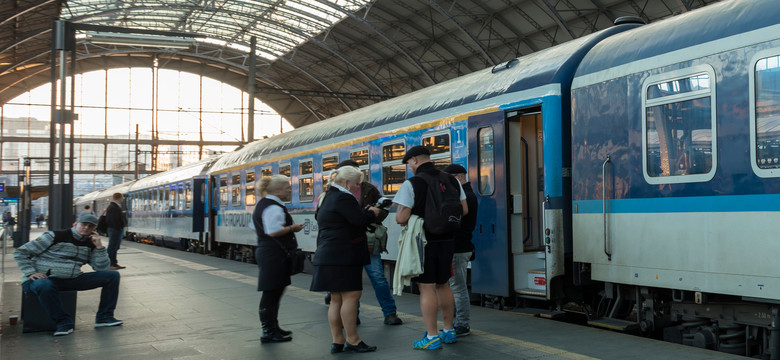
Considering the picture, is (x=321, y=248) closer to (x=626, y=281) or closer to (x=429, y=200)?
(x=429, y=200)

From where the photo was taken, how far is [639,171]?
694cm

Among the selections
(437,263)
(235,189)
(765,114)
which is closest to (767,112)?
(765,114)

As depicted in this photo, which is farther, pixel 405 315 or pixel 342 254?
pixel 405 315

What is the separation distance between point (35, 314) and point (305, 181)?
767 cm

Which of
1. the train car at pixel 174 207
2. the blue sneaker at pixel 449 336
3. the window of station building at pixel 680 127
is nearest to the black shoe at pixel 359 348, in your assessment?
the blue sneaker at pixel 449 336

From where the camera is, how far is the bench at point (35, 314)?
25.6 feet

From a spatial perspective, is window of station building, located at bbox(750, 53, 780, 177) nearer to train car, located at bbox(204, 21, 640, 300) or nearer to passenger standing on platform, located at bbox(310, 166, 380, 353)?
train car, located at bbox(204, 21, 640, 300)

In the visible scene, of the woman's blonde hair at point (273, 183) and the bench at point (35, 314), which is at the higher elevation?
the woman's blonde hair at point (273, 183)

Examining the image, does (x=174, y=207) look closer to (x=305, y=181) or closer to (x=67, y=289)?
(x=305, y=181)

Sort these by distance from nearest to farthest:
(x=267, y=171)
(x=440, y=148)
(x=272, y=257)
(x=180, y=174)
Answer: (x=272, y=257)
(x=440, y=148)
(x=267, y=171)
(x=180, y=174)

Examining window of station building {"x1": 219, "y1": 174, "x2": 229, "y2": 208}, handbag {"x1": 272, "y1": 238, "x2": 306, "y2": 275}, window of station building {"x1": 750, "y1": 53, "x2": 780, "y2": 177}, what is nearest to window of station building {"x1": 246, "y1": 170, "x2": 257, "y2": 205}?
window of station building {"x1": 219, "y1": 174, "x2": 229, "y2": 208}

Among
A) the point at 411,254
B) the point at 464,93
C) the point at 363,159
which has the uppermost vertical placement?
the point at 464,93

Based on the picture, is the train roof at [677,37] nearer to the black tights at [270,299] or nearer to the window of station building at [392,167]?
the window of station building at [392,167]

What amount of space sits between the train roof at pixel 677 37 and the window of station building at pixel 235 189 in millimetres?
13548
